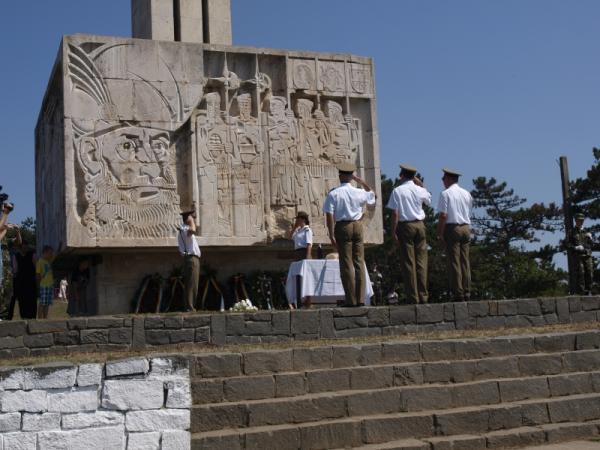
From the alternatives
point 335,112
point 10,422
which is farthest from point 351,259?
point 335,112

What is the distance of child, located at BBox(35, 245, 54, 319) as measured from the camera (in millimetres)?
14828

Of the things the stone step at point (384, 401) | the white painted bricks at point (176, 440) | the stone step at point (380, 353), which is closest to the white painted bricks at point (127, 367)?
the white painted bricks at point (176, 440)

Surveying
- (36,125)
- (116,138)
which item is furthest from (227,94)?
(36,125)

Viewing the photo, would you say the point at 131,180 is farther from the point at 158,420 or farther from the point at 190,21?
the point at 158,420

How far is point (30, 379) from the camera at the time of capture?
6.42 meters

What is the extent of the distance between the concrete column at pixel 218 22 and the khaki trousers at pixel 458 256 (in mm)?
9146

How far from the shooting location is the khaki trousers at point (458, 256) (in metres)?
12.1

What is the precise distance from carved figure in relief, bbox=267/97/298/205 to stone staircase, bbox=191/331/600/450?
8.39 m

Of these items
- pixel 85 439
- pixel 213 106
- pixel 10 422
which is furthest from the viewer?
pixel 213 106

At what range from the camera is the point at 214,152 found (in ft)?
55.6

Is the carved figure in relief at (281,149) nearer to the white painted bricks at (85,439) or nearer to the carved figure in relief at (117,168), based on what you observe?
the carved figure in relief at (117,168)

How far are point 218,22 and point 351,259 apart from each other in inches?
383

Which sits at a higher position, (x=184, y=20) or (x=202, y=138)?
(x=184, y=20)

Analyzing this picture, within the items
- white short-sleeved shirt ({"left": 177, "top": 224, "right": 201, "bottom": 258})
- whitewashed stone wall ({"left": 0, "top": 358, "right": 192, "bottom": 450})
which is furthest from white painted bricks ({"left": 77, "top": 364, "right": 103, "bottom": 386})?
white short-sleeved shirt ({"left": 177, "top": 224, "right": 201, "bottom": 258})
